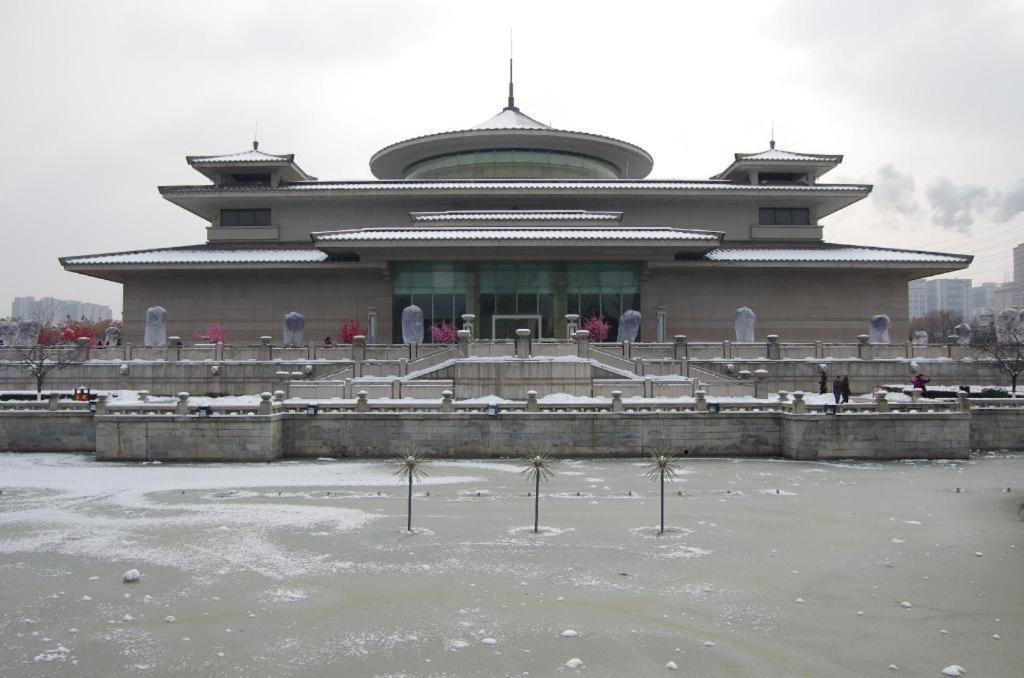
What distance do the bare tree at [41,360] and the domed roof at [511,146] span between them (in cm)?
2486

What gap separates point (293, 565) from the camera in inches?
535

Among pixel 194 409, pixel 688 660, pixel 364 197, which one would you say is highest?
pixel 364 197

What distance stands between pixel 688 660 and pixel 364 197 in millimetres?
41552

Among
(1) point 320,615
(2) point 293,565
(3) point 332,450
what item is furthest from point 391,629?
(3) point 332,450

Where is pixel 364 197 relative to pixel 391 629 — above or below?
above

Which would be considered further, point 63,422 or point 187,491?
point 63,422

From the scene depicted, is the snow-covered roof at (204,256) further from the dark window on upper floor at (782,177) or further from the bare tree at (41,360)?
the dark window on upper floor at (782,177)

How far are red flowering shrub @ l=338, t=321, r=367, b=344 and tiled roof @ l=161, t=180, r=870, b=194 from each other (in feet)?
27.9

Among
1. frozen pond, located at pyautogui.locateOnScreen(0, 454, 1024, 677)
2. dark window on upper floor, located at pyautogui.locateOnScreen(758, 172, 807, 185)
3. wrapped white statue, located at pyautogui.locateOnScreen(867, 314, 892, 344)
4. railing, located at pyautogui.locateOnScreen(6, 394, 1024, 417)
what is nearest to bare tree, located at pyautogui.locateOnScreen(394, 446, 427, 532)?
frozen pond, located at pyautogui.locateOnScreen(0, 454, 1024, 677)

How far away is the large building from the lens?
4328cm

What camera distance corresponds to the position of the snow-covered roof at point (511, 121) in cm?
5373

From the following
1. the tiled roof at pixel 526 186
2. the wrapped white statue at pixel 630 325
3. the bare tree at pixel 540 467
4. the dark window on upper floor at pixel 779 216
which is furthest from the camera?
the dark window on upper floor at pixel 779 216

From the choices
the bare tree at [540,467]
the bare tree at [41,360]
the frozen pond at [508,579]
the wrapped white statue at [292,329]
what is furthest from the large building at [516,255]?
the frozen pond at [508,579]

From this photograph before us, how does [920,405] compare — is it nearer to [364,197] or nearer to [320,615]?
[320,615]
